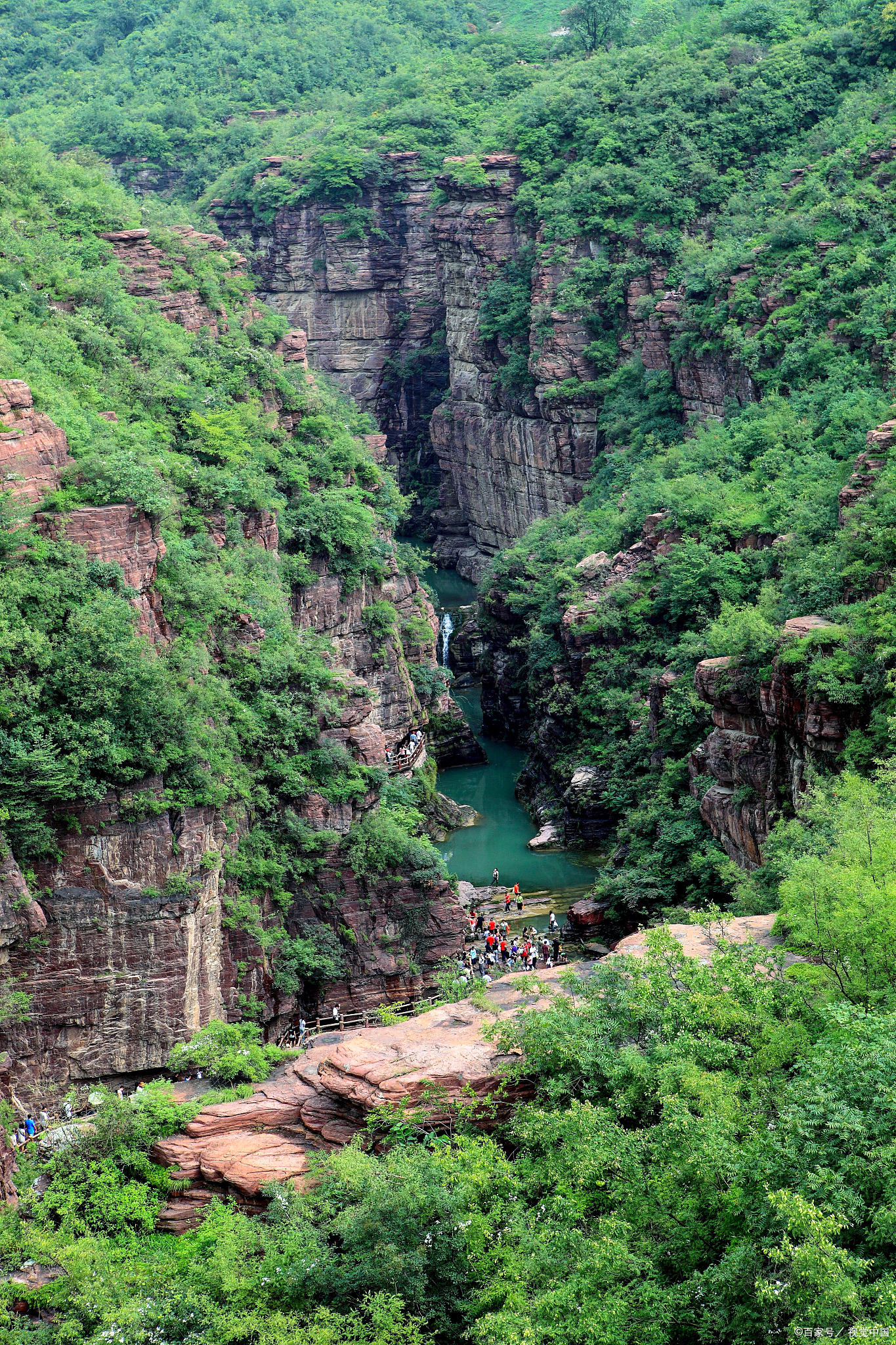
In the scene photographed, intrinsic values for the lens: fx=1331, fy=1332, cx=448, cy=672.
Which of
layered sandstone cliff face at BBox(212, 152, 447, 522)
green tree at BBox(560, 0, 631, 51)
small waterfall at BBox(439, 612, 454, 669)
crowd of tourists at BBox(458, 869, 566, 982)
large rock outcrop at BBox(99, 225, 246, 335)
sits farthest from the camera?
green tree at BBox(560, 0, 631, 51)

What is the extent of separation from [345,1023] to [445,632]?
3514 centimetres

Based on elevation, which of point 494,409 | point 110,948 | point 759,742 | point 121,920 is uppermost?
point 494,409

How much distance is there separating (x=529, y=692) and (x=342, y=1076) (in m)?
33.4

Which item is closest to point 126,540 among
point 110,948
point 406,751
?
point 110,948

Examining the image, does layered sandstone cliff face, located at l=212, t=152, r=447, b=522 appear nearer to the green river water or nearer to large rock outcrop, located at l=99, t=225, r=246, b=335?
the green river water

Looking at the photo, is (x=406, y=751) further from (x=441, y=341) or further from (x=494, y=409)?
(x=441, y=341)

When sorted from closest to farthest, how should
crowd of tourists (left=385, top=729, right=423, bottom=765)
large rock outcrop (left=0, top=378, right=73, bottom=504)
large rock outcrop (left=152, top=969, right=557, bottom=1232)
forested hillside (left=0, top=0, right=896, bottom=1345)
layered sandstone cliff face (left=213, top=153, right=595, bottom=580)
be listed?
forested hillside (left=0, top=0, right=896, bottom=1345) < large rock outcrop (left=152, top=969, right=557, bottom=1232) < large rock outcrop (left=0, top=378, right=73, bottom=504) < crowd of tourists (left=385, top=729, right=423, bottom=765) < layered sandstone cliff face (left=213, top=153, right=595, bottom=580)

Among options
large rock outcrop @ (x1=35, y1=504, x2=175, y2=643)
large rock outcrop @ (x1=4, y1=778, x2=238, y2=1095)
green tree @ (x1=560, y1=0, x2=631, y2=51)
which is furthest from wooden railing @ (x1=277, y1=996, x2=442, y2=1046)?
green tree @ (x1=560, y1=0, x2=631, y2=51)

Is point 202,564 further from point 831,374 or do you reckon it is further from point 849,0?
point 849,0

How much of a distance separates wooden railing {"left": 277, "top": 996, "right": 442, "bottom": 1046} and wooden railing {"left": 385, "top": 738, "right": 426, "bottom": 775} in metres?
10.9

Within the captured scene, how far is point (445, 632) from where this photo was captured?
223 feet

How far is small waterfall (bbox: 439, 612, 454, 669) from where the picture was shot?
219ft

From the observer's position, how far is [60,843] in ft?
94.7

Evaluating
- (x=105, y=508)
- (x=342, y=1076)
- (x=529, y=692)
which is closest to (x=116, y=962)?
(x=342, y=1076)
